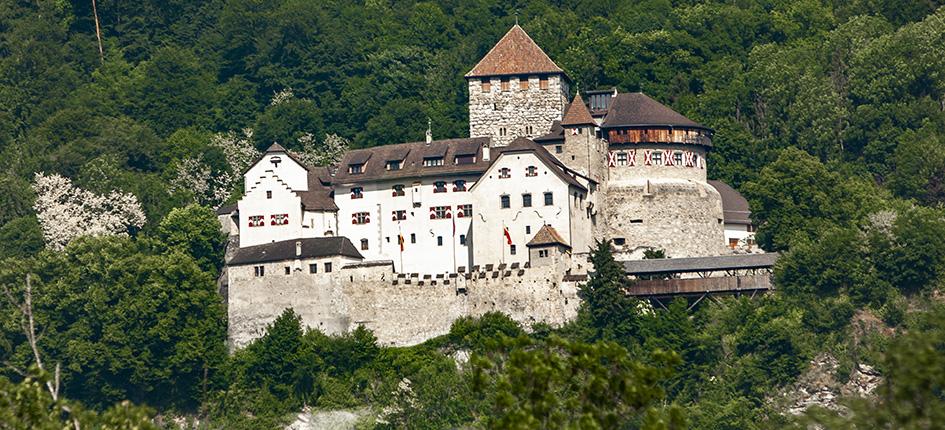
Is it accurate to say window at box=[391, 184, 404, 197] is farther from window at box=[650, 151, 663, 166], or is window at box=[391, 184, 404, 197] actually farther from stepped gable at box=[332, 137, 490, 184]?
window at box=[650, 151, 663, 166]

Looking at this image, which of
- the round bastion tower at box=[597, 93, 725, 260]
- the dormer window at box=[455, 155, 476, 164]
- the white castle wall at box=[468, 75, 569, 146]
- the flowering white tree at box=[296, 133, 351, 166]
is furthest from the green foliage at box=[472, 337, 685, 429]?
the flowering white tree at box=[296, 133, 351, 166]

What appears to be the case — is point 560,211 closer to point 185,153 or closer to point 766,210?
point 766,210

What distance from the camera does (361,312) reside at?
83125 millimetres

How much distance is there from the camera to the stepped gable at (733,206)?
8956 centimetres

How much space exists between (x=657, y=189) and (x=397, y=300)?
538 inches

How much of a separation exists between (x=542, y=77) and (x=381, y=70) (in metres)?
27.1

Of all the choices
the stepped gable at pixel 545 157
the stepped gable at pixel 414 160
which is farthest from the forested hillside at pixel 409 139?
the stepped gable at pixel 414 160

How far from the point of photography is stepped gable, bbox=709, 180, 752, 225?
8956 cm

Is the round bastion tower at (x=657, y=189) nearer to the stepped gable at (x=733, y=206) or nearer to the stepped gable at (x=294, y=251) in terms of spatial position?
the stepped gable at (x=733, y=206)

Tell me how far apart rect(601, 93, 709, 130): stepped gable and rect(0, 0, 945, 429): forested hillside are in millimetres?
4800

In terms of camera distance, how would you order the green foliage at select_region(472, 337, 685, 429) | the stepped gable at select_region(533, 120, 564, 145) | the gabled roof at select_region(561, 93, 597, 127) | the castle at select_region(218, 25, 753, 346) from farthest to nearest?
the stepped gable at select_region(533, 120, 564, 145) → the gabled roof at select_region(561, 93, 597, 127) → the castle at select_region(218, 25, 753, 346) → the green foliage at select_region(472, 337, 685, 429)

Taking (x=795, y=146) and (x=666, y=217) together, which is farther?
(x=795, y=146)

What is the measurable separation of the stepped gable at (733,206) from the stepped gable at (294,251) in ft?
56.3

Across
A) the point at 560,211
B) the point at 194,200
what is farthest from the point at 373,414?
the point at 194,200
